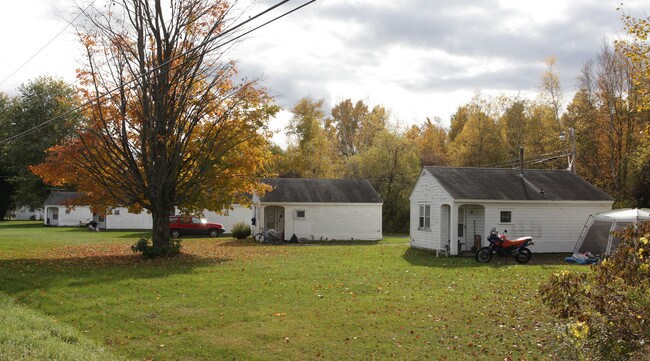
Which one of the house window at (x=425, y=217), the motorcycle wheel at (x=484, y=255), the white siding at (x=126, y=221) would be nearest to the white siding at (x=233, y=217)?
the white siding at (x=126, y=221)

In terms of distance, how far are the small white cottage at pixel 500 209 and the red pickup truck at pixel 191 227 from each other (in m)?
18.7

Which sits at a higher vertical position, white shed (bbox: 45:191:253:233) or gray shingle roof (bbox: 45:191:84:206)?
gray shingle roof (bbox: 45:191:84:206)

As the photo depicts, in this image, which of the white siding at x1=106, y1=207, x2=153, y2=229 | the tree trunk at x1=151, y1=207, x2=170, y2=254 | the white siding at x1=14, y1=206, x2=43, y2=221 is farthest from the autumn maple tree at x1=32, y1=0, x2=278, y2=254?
the white siding at x1=14, y1=206, x2=43, y2=221

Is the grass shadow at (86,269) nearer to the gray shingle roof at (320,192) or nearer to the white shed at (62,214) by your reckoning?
the gray shingle roof at (320,192)

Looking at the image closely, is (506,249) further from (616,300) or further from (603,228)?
(616,300)

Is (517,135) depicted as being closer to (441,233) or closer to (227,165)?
(441,233)

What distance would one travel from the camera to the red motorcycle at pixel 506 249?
20.8m

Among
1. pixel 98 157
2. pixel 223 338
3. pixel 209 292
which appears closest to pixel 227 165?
pixel 98 157

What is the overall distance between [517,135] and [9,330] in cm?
4695

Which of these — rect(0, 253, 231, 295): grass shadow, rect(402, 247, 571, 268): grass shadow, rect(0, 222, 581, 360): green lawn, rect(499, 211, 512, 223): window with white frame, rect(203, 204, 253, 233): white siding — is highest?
rect(499, 211, 512, 223): window with white frame

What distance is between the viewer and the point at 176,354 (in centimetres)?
866

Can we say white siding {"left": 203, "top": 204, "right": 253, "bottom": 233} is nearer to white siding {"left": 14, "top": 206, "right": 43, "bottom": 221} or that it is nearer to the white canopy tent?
the white canopy tent

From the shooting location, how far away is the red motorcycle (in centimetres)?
2081

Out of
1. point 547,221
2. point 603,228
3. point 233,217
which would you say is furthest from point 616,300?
point 233,217
